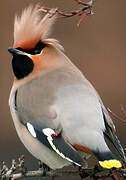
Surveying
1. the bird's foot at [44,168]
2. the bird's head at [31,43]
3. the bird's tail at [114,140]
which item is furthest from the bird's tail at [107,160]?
the bird's head at [31,43]

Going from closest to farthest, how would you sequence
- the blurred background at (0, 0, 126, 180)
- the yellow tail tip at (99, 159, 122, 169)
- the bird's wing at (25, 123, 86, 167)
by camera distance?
the yellow tail tip at (99, 159, 122, 169) < the bird's wing at (25, 123, 86, 167) < the blurred background at (0, 0, 126, 180)

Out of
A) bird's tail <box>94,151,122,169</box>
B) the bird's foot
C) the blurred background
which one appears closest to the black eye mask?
the bird's foot

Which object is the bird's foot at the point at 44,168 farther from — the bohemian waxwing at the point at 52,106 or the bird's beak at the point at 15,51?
the bird's beak at the point at 15,51

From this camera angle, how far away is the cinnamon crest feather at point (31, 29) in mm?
4078

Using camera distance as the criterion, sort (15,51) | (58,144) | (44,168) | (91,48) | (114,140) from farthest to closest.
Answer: (91,48) → (15,51) → (44,168) → (114,140) → (58,144)

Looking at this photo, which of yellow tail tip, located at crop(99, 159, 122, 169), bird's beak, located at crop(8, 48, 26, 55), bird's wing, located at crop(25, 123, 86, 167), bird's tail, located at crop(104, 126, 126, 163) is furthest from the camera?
bird's beak, located at crop(8, 48, 26, 55)

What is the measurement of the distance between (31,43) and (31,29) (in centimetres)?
9

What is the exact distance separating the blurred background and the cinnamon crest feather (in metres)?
2.96

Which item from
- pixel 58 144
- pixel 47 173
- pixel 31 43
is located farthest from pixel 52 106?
pixel 31 43

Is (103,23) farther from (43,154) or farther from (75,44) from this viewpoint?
(43,154)

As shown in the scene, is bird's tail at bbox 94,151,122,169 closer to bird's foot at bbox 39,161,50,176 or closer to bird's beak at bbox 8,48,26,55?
bird's foot at bbox 39,161,50,176

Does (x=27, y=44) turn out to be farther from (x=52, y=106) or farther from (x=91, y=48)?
(x=91, y=48)

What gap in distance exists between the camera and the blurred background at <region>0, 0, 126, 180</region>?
23.5ft

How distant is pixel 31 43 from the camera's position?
4082 mm
